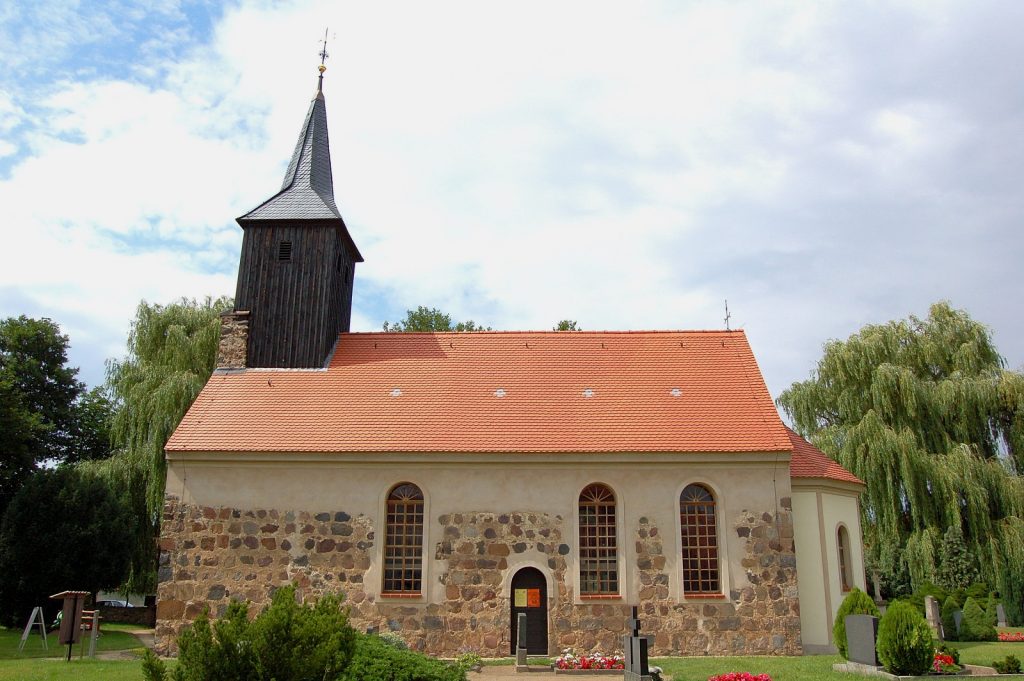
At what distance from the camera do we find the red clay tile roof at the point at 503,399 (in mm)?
17734

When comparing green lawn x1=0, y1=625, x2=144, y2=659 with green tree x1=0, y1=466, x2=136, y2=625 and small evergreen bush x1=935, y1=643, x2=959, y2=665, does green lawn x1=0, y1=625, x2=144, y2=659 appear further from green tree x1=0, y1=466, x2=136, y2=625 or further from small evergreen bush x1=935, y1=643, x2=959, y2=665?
small evergreen bush x1=935, y1=643, x2=959, y2=665

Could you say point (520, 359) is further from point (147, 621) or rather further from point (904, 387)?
point (147, 621)

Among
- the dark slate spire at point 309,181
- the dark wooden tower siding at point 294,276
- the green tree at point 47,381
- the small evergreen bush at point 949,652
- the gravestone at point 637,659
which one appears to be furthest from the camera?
the green tree at point 47,381

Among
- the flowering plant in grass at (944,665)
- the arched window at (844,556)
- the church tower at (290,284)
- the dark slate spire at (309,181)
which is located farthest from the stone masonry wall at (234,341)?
the flowering plant in grass at (944,665)

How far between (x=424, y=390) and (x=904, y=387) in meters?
16.7

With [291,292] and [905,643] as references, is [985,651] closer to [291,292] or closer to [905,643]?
[905,643]

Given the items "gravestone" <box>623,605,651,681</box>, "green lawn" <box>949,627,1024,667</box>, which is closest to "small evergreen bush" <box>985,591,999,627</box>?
"green lawn" <box>949,627,1024,667</box>

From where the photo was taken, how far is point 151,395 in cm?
2569

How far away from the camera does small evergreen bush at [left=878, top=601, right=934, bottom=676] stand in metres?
12.3

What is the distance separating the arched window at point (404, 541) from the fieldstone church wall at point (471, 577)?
0.33 metres

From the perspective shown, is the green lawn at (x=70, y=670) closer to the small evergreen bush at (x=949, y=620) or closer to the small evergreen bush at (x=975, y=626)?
the small evergreen bush at (x=949, y=620)

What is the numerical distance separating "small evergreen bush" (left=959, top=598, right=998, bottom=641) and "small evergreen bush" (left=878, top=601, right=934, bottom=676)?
26.7 ft

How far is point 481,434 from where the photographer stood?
18.0m

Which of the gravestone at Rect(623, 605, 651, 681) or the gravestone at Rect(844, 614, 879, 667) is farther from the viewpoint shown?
the gravestone at Rect(844, 614, 879, 667)
